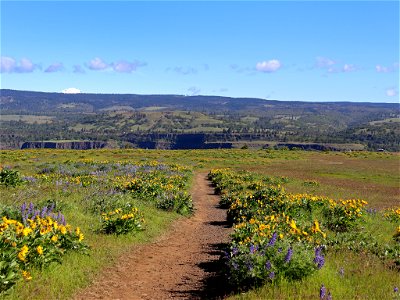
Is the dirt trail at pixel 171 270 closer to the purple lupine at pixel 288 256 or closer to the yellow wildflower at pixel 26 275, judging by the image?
the yellow wildflower at pixel 26 275

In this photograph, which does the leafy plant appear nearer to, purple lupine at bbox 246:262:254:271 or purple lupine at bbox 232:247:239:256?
purple lupine at bbox 232:247:239:256

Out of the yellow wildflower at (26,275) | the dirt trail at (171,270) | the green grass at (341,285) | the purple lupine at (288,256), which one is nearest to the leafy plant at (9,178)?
the dirt trail at (171,270)

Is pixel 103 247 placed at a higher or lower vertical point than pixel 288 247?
lower

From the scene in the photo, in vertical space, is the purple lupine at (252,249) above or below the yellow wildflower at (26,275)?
above

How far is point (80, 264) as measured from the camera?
8609 millimetres

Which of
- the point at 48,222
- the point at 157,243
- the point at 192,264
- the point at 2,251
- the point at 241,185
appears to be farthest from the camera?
the point at 241,185

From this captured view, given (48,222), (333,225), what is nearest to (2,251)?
(48,222)

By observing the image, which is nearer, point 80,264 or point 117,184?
point 80,264

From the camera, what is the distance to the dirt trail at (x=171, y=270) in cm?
793

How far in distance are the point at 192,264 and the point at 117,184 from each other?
441 inches

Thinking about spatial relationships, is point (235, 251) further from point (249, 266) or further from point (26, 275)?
point (26, 275)

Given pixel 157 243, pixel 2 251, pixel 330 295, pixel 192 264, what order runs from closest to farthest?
pixel 330 295 < pixel 2 251 < pixel 192 264 < pixel 157 243

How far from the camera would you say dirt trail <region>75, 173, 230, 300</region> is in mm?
7934

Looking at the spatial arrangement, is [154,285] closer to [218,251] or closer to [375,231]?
[218,251]
